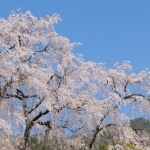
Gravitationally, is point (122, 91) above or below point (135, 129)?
above

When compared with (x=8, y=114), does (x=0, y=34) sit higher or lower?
higher

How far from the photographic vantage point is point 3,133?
9898mm

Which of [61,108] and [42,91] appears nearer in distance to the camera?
[42,91]

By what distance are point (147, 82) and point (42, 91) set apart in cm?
665

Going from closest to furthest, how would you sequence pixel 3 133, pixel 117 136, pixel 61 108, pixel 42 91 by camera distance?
pixel 3 133 < pixel 42 91 < pixel 61 108 < pixel 117 136

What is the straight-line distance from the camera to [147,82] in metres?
15.6

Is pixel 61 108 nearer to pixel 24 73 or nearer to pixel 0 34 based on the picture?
pixel 24 73

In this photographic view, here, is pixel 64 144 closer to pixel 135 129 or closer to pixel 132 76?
pixel 135 129

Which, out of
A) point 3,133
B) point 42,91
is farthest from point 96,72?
point 3,133

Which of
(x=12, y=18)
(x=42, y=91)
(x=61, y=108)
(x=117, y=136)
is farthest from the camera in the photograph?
(x=117, y=136)

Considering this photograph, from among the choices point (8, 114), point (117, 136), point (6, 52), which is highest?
point (6, 52)

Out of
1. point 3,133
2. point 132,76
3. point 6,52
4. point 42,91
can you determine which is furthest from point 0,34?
point 132,76

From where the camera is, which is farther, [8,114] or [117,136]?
[117,136]

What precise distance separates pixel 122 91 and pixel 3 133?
6.38m
